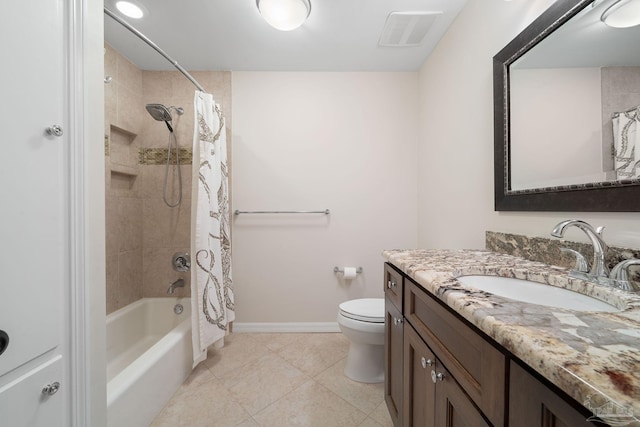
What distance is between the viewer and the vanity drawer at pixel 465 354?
45 cm

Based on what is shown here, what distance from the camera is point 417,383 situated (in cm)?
84

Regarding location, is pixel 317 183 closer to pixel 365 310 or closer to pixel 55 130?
pixel 365 310

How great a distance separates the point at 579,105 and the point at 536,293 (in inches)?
25.7

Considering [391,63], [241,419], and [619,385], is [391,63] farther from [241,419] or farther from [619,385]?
[241,419]

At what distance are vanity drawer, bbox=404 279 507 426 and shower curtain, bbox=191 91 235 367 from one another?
1282mm

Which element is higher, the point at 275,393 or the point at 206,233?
the point at 206,233

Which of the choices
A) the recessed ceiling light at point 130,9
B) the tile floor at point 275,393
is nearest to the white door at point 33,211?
the tile floor at point 275,393

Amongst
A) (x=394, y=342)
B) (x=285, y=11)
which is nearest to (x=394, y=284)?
(x=394, y=342)

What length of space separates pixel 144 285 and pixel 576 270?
2712 mm

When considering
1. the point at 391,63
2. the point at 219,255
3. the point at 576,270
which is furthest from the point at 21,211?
the point at 391,63

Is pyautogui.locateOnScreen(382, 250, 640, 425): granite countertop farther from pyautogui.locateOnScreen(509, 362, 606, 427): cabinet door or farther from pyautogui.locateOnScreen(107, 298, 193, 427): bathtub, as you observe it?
pyautogui.locateOnScreen(107, 298, 193, 427): bathtub

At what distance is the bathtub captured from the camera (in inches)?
42.5

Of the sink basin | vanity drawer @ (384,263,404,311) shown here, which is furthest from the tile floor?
the sink basin

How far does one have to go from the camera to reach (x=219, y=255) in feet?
5.37
